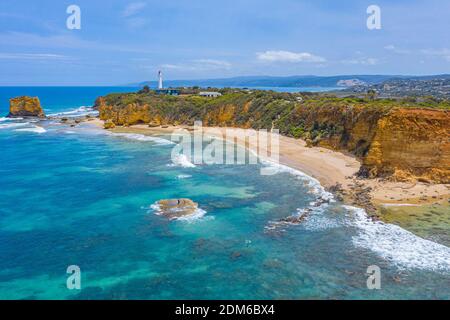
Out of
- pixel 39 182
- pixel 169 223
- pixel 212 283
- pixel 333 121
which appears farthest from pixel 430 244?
pixel 39 182

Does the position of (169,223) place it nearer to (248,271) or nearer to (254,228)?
(254,228)

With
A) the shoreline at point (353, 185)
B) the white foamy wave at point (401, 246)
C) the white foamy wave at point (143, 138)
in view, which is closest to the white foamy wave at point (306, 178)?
the shoreline at point (353, 185)

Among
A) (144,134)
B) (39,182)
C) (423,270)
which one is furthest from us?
(144,134)

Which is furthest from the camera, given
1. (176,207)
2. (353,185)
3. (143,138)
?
(143,138)

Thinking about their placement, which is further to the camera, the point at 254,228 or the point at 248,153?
the point at 248,153

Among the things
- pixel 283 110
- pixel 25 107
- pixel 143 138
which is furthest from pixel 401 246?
pixel 25 107

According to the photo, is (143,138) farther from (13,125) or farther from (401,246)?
(401,246)

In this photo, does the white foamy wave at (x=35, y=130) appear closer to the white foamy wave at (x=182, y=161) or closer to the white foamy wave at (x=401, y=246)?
the white foamy wave at (x=182, y=161)
